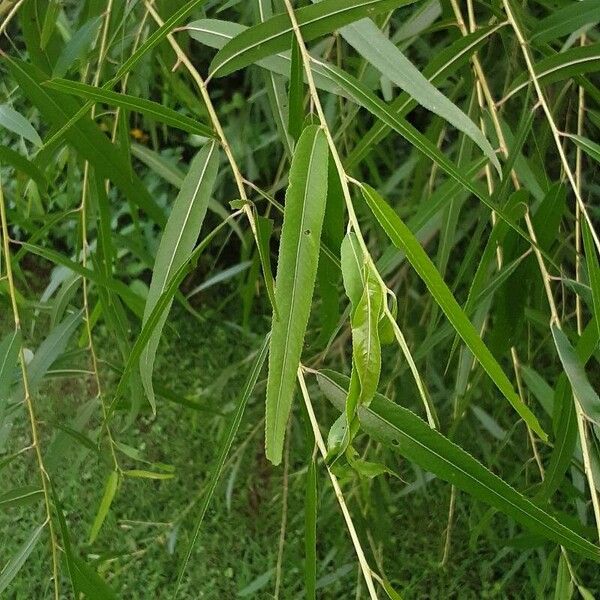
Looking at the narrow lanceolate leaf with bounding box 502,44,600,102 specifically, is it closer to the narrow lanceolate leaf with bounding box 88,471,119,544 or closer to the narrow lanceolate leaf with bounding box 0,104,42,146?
the narrow lanceolate leaf with bounding box 0,104,42,146

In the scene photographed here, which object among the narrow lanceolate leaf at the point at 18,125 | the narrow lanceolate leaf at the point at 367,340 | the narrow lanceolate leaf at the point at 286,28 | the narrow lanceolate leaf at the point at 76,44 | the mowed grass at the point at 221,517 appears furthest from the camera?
the mowed grass at the point at 221,517

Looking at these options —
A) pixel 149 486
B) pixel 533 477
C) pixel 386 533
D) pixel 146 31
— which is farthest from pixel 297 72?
pixel 149 486

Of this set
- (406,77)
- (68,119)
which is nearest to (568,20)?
(406,77)

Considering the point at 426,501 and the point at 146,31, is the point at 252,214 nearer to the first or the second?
the point at 146,31

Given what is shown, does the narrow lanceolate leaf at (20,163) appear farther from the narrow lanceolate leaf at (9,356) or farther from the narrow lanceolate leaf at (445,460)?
the narrow lanceolate leaf at (445,460)

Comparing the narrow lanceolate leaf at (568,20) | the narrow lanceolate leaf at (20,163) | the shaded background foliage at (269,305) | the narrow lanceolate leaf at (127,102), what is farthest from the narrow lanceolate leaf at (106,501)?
the narrow lanceolate leaf at (568,20)

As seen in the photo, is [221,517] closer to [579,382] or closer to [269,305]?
[269,305]

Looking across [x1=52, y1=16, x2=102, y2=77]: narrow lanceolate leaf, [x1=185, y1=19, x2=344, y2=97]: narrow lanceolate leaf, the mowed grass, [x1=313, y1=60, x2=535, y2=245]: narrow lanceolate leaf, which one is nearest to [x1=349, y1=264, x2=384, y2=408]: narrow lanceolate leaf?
[x1=313, y1=60, x2=535, y2=245]: narrow lanceolate leaf
